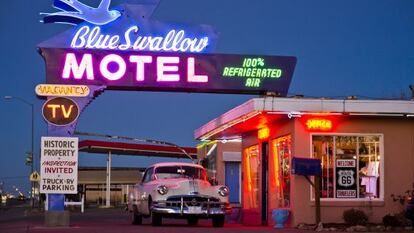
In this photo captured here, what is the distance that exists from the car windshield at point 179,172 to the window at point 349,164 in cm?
344

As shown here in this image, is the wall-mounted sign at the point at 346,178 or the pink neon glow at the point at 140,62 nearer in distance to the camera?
the wall-mounted sign at the point at 346,178

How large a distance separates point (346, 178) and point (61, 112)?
8508 millimetres

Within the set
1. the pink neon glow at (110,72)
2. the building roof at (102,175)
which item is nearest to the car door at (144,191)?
the pink neon glow at (110,72)

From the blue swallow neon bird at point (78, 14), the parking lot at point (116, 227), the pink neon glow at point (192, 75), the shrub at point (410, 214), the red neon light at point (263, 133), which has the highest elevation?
the blue swallow neon bird at point (78, 14)

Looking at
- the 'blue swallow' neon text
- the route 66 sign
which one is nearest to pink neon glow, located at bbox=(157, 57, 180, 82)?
the 'blue swallow' neon text

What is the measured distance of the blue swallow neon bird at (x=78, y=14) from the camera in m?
25.8

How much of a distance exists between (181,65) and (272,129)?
143 inches

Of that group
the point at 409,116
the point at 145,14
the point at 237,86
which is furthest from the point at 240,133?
the point at 409,116

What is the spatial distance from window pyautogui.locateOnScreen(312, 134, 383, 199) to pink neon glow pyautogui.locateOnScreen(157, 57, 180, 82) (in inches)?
207

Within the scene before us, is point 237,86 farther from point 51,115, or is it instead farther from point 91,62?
point 51,115

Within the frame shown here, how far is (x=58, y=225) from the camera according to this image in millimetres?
21391

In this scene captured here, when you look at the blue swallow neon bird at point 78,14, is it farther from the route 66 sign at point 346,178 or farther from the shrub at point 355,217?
the shrub at point 355,217

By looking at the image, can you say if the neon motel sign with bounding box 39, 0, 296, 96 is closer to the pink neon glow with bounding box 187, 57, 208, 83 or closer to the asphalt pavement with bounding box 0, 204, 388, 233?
the pink neon glow with bounding box 187, 57, 208, 83

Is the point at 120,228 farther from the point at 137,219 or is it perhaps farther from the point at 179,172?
the point at 137,219
